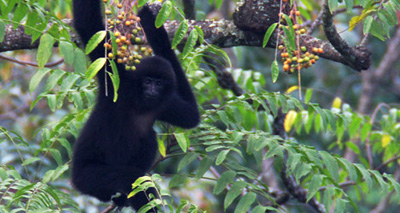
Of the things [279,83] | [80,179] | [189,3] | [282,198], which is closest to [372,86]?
[279,83]

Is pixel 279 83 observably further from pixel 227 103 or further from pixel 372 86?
pixel 227 103

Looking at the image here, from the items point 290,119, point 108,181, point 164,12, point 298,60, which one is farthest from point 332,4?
point 290,119

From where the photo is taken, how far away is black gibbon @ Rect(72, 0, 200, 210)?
412 centimetres

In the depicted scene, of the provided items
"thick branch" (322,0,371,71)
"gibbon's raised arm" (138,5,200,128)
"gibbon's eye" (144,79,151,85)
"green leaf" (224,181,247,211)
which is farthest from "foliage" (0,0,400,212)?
"gibbon's eye" (144,79,151,85)

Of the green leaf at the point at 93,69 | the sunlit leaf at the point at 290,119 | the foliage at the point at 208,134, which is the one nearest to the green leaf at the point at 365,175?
the foliage at the point at 208,134

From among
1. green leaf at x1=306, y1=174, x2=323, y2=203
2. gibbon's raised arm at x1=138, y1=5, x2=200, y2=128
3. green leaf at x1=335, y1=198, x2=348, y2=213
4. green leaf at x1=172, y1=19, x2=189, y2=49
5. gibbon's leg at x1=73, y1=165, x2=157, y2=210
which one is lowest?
gibbon's leg at x1=73, y1=165, x2=157, y2=210

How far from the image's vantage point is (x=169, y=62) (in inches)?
181

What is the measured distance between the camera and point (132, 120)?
14.8 ft

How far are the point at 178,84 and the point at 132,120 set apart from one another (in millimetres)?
566

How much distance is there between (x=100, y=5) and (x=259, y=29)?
4.58 feet

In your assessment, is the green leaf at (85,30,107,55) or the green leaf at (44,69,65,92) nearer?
the green leaf at (85,30,107,55)

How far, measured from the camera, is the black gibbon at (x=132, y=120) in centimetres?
412

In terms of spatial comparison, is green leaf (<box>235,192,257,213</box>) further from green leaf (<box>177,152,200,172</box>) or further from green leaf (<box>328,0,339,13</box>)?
green leaf (<box>328,0,339,13</box>)

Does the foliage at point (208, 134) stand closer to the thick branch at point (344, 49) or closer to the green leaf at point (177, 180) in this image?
the green leaf at point (177, 180)
